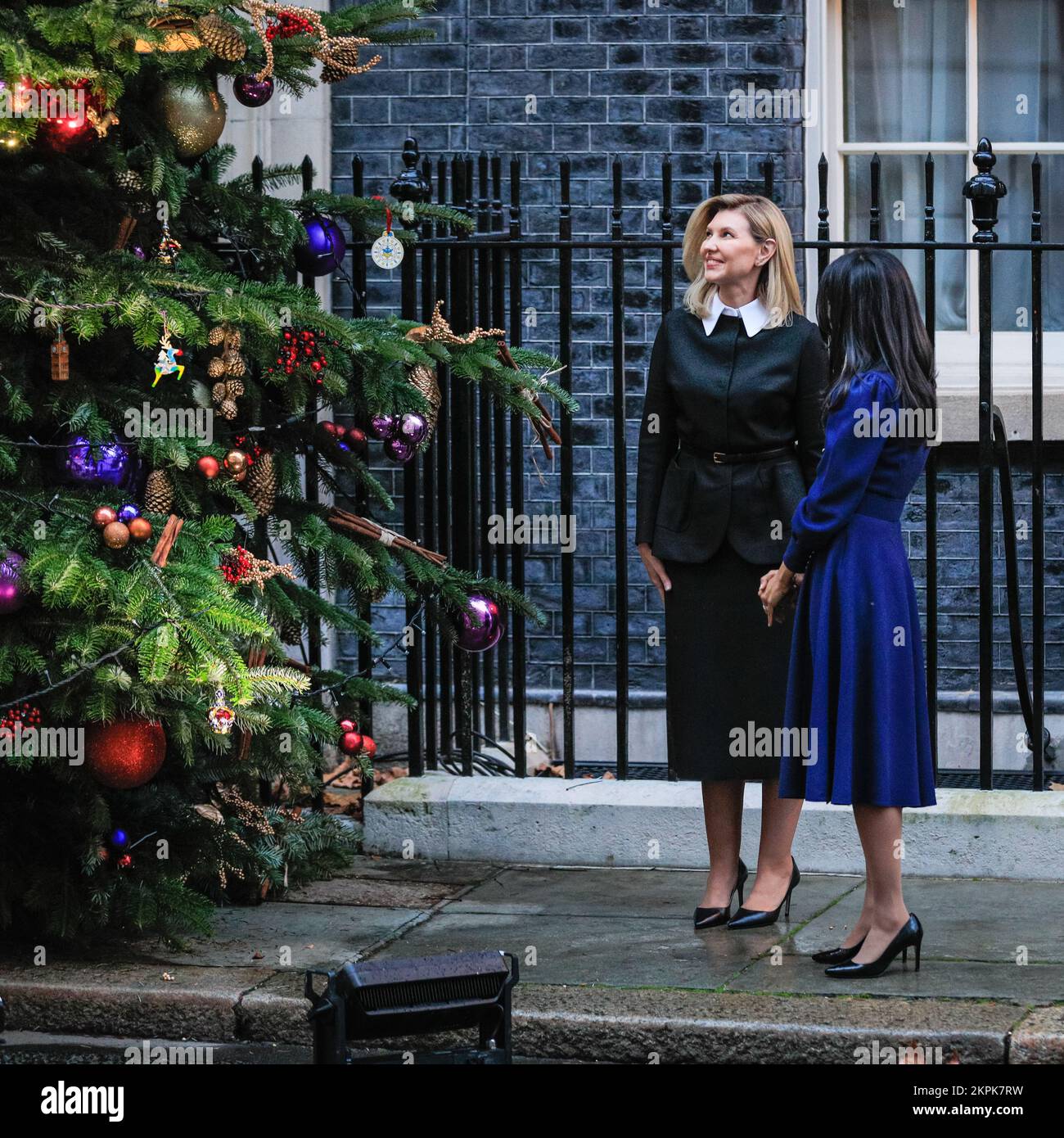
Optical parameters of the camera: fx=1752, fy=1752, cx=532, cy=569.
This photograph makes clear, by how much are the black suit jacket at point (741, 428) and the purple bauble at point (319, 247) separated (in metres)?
1.18

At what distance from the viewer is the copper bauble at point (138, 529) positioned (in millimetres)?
4559

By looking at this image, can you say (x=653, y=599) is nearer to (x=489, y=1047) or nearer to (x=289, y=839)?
(x=289, y=839)

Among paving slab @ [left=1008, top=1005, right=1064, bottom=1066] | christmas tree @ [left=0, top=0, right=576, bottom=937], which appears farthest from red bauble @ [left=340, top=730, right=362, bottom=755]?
paving slab @ [left=1008, top=1005, right=1064, bottom=1066]

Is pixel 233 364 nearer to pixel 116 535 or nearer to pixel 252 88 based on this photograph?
pixel 116 535

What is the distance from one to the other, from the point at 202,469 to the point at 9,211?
0.94 metres

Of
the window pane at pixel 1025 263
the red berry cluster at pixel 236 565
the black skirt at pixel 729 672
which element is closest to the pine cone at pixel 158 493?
the red berry cluster at pixel 236 565

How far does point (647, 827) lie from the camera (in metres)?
6.21

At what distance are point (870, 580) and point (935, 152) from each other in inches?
161

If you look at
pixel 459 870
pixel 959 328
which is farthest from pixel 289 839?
pixel 959 328

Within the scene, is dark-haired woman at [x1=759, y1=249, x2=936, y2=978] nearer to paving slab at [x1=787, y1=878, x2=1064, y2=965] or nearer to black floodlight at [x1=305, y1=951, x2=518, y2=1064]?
paving slab at [x1=787, y1=878, x2=1064, y2=965]

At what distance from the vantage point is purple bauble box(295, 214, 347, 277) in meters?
5.64

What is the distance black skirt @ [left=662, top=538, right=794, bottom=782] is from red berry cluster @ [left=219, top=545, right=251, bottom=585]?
4.19ft

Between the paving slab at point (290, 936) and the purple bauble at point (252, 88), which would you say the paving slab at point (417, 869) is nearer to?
the paving slab at point (290, 936)

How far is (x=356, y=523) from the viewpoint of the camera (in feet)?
18.7
